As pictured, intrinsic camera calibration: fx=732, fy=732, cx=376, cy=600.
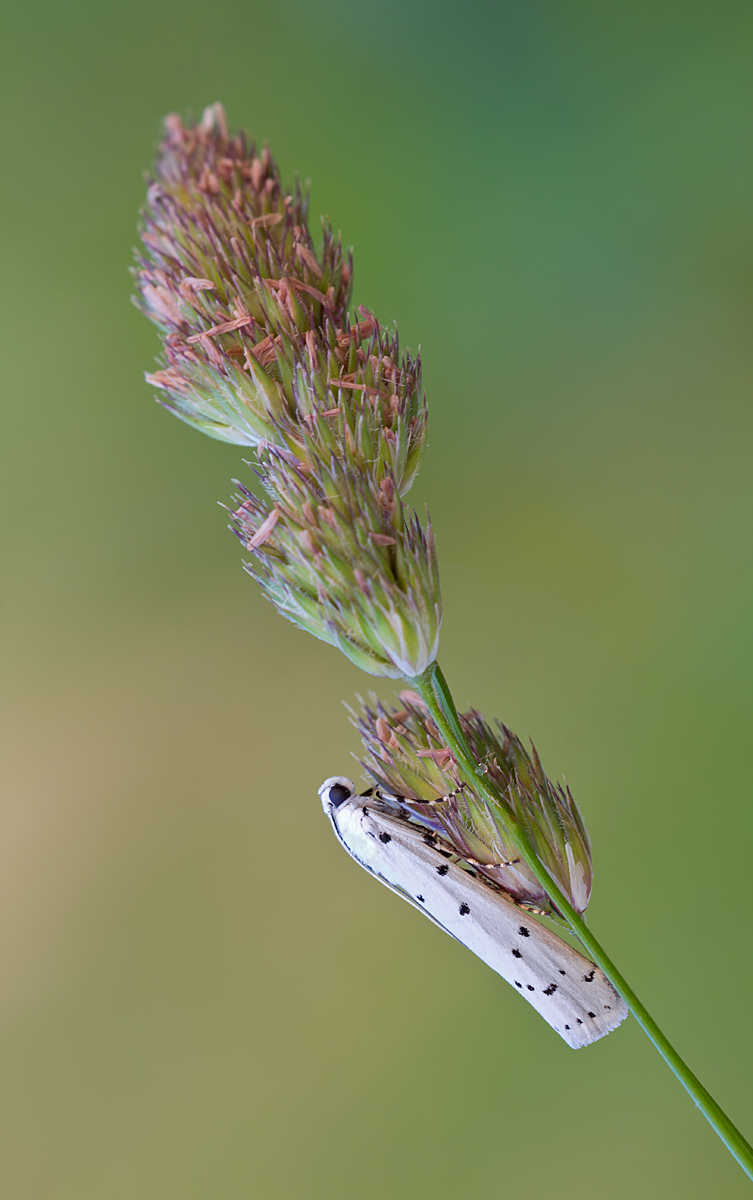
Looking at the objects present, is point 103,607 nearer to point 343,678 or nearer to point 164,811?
point 164,811

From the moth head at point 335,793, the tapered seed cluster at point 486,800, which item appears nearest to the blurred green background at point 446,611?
the moth head at point 335,793

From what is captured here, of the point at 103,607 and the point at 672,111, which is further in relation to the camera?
the point at 103,607

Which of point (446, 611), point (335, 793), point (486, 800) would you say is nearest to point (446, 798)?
point (486, 800)

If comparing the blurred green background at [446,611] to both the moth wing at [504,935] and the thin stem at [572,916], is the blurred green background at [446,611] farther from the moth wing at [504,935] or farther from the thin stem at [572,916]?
the thin stem at [572,916]

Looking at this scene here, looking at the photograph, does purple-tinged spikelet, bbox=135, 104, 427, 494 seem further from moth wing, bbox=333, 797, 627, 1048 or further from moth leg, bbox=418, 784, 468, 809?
moth wing, bbox=333, 797, 627, 1048

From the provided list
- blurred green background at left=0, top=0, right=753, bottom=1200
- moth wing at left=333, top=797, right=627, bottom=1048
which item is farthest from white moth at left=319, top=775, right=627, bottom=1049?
blurred green background at left=0, top=0, right=753, bottom=1200

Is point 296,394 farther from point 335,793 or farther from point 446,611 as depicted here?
point 446,611

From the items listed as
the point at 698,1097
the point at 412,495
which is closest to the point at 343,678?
the point at 412,495
